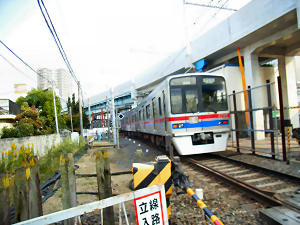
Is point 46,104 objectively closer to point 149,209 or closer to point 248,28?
point 248,28

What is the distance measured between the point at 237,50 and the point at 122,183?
32.7ft

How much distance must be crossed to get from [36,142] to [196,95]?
24.5 feet

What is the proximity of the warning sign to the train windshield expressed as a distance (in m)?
4.82

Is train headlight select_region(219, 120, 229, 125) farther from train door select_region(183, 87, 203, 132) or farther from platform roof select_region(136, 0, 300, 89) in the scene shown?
platform roof select_region(136, 0, 300, 89)

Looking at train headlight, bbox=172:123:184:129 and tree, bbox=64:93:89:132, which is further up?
tree, bbox=64:93:89:132

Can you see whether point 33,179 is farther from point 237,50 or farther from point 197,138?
point 237,50

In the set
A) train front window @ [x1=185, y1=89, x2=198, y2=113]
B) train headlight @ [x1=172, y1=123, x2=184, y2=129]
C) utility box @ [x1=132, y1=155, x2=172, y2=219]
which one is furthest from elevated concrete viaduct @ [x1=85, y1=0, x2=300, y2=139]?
utility box @ [x1=132, y1=155, x2=172, y2=219]

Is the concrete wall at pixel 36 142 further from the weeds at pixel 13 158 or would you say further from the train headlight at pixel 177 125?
the train headlight at pixel 177 125

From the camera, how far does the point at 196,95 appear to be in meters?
7.11

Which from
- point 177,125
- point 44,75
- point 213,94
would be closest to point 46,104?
point 44,75

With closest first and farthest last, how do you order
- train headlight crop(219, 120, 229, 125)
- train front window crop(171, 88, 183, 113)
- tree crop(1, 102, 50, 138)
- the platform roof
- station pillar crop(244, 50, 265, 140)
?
train front window crop(171, 88, 183, 113)
train headlight crop(219, 120, 229, 125)
the platform roof
station pillar crop(244, 50, 265, 140)
tree crop(1, 102, 50, 138)

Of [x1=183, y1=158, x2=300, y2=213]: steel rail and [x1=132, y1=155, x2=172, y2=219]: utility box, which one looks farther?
[x1=183, y1=158, x2=300, y2=213]: steel rail

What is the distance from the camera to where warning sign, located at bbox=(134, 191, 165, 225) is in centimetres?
208

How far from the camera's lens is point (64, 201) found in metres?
2.82
